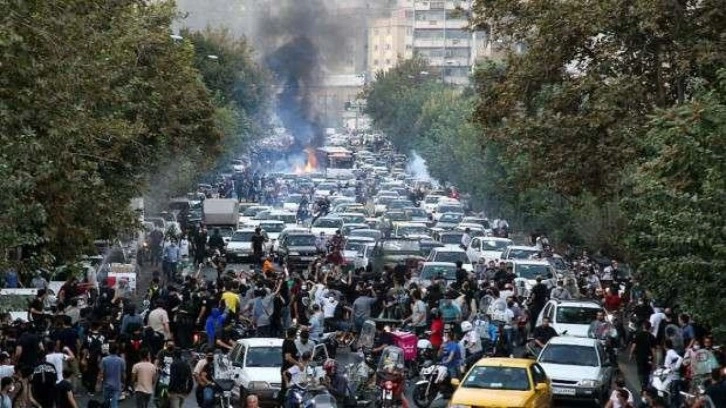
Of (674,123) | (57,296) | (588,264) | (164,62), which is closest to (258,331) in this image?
(57,296)

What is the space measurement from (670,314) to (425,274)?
1172 cm

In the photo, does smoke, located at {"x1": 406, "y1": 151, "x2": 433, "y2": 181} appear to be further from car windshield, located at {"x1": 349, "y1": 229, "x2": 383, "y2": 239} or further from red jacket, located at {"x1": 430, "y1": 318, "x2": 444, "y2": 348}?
red jacket, located at {"x1": 430, "y1": 318, "x2": 444, "y2": 348}

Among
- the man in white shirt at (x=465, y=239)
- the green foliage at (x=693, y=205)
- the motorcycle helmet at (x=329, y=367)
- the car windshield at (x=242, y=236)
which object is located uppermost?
the green foliage at (x=693, y=205)

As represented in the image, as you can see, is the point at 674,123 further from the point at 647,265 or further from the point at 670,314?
the point at 670,314

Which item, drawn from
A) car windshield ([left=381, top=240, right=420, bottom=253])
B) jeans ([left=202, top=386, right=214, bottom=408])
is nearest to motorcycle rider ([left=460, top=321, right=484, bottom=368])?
jeans ([left=202, top=386, right=214, bottom=408])

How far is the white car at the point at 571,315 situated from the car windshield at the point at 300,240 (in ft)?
68.0

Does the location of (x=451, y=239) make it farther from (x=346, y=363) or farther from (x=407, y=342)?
(x=407, y=342)

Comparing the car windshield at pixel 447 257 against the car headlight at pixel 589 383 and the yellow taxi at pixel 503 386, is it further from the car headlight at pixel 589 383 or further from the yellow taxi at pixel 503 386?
the yellow taxi at pixel 503 386

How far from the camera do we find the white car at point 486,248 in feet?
181

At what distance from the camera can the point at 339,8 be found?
494 ft

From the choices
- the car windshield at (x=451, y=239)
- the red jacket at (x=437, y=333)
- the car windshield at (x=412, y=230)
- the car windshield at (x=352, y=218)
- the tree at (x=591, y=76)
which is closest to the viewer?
the red jacket at (x=437, y=333)

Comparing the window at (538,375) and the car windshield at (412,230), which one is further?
the car windshield at (412,230)

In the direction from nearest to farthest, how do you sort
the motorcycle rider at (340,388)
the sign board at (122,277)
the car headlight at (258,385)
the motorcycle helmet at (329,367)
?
the motorcycle rider at (340,388) < the car headlight at (258,385) < the motorcycle helmet at (329,367) < the sign board at (122,277)

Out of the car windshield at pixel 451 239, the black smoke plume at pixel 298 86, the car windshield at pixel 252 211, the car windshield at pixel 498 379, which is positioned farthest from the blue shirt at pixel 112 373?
the black smoke plume at pixel 298 86
